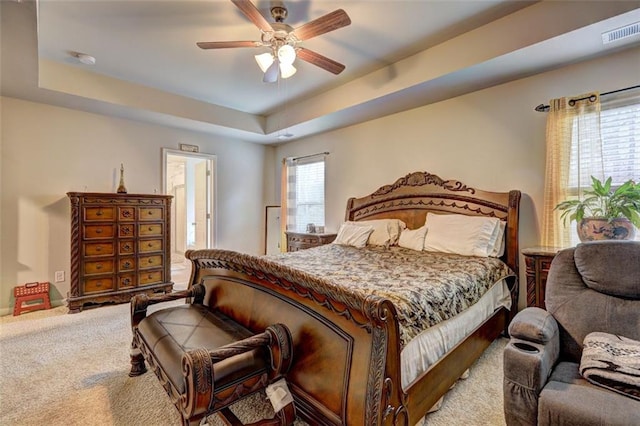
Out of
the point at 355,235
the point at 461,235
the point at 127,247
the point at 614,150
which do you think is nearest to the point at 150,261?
the point at 127,247

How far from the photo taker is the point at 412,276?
2025 mm

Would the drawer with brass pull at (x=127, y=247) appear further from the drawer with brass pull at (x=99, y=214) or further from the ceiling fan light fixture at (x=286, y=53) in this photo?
the ceiling fan light fixture at (x=286, y=53)

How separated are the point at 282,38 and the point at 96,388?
9.42ft

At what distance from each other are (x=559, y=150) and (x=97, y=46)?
4533 mm

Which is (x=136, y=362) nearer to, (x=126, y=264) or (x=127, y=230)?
(x=126, y=264)

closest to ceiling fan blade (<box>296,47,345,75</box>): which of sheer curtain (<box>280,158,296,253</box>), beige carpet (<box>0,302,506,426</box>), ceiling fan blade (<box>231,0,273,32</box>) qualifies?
ceiling fan blade (<box>231,0,273,32</box>)

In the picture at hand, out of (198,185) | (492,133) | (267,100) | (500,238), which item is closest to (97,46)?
(267,100)

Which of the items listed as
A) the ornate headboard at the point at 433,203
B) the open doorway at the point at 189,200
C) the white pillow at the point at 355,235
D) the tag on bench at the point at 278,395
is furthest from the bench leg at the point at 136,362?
the ornate headboard at the point at 433,203

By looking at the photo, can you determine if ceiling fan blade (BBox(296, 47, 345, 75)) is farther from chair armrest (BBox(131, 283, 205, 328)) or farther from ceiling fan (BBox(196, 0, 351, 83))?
chair armrest (BBox(131, 283, 205, 328))

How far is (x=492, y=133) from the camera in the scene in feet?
10.4

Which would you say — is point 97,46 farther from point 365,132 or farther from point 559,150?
point 559,150

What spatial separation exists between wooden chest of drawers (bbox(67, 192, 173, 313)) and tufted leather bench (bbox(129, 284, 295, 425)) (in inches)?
86.3

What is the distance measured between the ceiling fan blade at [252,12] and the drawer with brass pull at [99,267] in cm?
341

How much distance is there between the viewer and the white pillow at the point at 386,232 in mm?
3560
